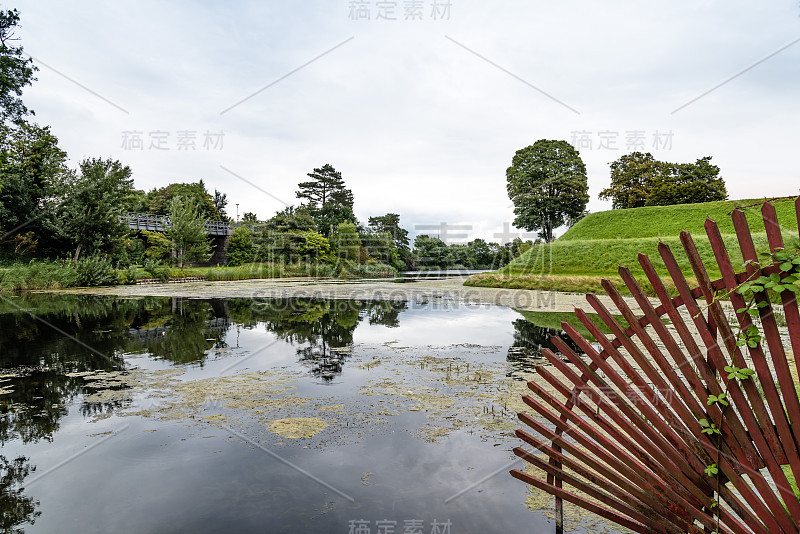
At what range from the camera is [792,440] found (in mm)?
1915

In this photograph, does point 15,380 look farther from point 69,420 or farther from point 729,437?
A: point 729,437

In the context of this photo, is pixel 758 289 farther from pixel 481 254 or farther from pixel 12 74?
pixel 481 254

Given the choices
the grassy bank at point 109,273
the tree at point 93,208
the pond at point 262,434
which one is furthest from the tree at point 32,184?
the pond at point 262,434

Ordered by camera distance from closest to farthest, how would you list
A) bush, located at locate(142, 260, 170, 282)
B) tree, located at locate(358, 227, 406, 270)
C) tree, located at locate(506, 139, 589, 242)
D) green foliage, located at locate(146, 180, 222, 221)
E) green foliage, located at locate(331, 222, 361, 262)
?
bush, located at locate(142, 260, 170, 282)
tree, located at locate(506, 139, 589, 242)
green foliage, located at locate(331, 222, 361, 262)
green foliage, located at locate(146, 180, 222, 221)
tree, located at locate(358, 227, 406, 270)

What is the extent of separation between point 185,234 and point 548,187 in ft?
121

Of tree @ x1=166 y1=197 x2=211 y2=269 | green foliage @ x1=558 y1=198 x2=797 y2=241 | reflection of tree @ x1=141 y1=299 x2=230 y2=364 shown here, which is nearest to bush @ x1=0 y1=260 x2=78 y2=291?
tree @ x1=166 y1=197 x2=211 y2=269

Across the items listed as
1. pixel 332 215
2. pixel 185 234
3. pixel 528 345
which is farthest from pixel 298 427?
pixel 332 215

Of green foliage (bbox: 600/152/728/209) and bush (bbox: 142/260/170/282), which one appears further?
green foliage (bbox: 600/152/728/209)

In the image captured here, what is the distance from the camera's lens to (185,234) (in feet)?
117

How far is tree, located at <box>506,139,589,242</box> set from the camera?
154 ft

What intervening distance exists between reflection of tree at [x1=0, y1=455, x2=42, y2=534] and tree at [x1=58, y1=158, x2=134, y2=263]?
28.8 metres

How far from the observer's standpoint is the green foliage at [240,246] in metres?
45.9

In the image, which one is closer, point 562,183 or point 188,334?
point 188,334

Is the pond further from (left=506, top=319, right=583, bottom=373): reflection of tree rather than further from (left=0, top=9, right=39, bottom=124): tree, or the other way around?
(left=0, top=9, right=39, bottom=124): tree
